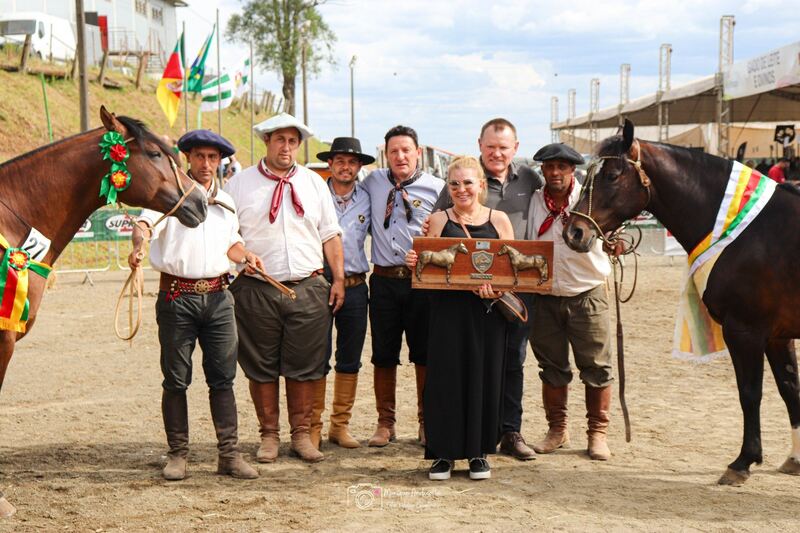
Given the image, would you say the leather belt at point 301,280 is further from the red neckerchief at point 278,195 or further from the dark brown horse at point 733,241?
the dark brown horse at point 733,241

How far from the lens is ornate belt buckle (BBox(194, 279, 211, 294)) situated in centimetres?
480

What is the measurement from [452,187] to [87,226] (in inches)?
447

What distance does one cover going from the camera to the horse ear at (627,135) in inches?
183

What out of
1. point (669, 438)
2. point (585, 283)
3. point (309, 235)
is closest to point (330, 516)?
point (309, 235)

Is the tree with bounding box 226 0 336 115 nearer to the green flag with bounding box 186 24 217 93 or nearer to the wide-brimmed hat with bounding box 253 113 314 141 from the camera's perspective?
the green flag with bounding box 186 24 217 93

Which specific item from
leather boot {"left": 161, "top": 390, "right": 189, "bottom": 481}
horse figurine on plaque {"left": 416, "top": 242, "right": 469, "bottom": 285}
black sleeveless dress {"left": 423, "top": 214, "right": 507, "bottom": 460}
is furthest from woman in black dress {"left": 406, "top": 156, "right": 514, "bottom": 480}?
leather boot {"left": 161, "top": 390, "right": 189, "bottom": 481}

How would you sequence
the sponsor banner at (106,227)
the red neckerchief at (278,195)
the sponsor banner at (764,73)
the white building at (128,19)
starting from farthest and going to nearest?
A: the white building at (128,19), the sponsor banner at (106,227), the sponsor banner at (764,73), the red neckerchief at (278,195)

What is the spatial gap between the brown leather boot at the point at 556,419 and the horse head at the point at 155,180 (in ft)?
8.88

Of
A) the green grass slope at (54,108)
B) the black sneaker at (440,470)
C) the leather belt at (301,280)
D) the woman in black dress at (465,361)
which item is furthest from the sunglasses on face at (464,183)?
the green grass slope at (54,108)

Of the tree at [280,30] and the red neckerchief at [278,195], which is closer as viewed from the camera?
the red neckerchief at [278,195]

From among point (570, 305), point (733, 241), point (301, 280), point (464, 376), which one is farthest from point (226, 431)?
point (733, 241)

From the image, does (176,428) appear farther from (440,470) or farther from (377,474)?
(440,470)

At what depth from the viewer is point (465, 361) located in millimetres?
4816

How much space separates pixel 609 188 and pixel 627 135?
0.33 meters
